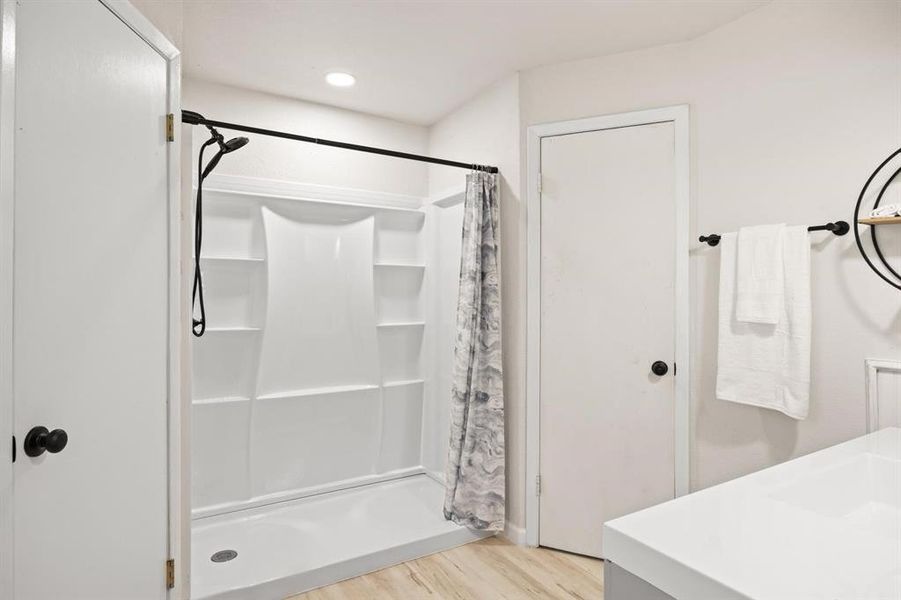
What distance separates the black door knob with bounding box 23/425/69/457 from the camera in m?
1.14

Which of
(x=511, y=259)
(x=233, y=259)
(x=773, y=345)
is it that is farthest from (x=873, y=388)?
(x=233, y=259)

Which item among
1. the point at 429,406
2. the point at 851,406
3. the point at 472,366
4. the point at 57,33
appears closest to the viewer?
the point at 57,33

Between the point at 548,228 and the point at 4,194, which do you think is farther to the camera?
the point at 548,228

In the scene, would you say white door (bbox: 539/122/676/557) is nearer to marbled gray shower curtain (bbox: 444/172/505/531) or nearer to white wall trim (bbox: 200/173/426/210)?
marbled gray shower curtain (bbox: 444/172/505/531)

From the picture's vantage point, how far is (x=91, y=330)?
4.42ft

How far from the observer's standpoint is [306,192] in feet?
10.2

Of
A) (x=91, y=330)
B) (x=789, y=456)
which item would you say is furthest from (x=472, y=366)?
(x=91, y=330)

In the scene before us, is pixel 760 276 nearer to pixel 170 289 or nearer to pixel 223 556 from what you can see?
pixel 170 289

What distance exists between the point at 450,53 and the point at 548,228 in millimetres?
982

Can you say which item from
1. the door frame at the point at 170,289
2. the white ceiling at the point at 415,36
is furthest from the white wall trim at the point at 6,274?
the white ceiling at the point at 415,36

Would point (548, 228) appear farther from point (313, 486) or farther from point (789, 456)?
point (313, 486)

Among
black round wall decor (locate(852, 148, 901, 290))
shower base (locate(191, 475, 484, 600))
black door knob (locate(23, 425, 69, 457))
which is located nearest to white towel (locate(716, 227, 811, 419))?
black round wall decor (locate(852, 148, 901, 290))

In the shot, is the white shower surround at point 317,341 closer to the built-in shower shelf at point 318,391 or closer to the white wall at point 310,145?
the built-in shower shelf at point 318,391

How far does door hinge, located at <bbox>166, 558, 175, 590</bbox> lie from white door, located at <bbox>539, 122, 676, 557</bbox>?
1669 millimetres
